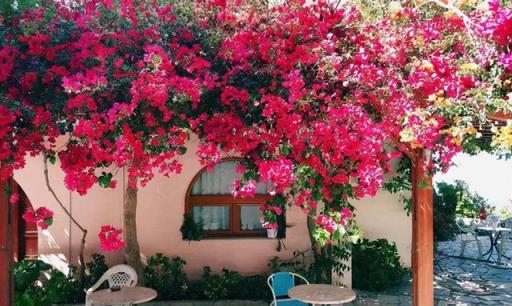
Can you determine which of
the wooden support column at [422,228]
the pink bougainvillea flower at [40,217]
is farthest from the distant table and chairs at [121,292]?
the wooden support column at [422,228]

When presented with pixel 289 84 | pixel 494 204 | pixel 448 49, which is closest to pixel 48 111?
pixel 289 84

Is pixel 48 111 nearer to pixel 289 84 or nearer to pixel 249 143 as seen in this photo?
pixel 249 143

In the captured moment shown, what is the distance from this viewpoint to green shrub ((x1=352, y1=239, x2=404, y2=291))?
909 cm

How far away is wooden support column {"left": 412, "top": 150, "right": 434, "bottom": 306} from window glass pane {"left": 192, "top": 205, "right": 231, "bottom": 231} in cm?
416

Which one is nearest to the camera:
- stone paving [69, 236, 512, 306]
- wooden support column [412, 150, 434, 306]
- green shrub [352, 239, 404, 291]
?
wooden support column [412, 150, 434, 306]

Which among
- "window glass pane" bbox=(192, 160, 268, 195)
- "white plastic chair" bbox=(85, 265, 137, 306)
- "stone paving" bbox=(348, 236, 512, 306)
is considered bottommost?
"stone paving" bbox=(348, 236, 512, 306)

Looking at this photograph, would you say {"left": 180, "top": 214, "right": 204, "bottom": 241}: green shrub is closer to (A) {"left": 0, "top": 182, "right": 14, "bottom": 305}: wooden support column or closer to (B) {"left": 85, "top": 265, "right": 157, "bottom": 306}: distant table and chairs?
(B) {"left": 85, "top": 265, "right": 157, "bottom": 306}: distant table and chairs

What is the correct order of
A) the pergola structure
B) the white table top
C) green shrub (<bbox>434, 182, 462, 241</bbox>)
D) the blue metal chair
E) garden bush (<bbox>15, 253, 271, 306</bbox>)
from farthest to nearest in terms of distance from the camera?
green shrub (<bbox>434, 182, 462, 241</bbox>), the white table top, garden bush (<bbox>15, 253, 271, 306</bbox>), the blue metal chair, the pergola structure

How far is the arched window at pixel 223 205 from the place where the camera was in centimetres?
898

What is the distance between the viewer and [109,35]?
4.84m

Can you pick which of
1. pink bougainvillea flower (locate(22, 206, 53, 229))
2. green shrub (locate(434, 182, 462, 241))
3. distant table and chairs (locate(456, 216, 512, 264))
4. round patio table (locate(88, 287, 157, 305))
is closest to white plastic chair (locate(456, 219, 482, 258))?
distant table and chairs (locate(456, 216, 512, 264))

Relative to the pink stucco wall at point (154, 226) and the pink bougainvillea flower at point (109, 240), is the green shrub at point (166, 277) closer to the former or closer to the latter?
the pink stucco wall at point (154, 226)

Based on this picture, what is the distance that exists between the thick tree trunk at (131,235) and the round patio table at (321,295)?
267 centimetres

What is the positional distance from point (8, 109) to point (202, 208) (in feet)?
16.1
